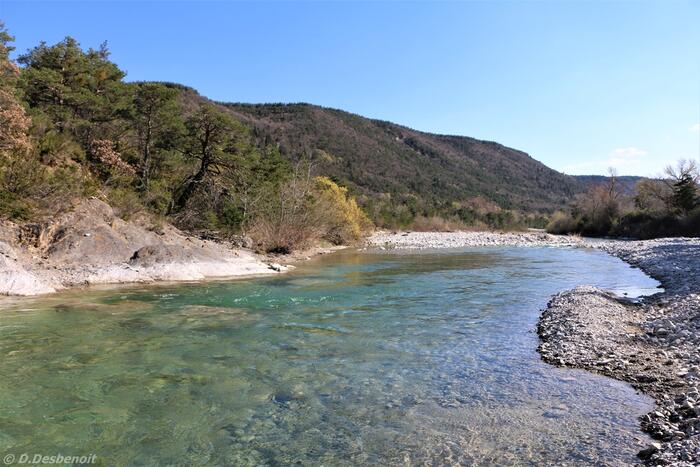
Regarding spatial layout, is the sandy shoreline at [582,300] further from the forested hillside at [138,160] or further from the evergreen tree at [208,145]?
the evergreen tree at [208,145]

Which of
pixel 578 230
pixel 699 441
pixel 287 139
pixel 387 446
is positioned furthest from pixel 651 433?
pixel 287 139

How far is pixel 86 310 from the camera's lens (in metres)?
11.9

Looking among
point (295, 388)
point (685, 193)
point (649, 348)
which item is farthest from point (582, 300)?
point (685, 193)

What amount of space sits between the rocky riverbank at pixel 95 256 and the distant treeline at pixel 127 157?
30.3 inches

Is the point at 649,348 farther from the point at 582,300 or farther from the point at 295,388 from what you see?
the point at 295,388

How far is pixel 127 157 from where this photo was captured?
2683 centimetres

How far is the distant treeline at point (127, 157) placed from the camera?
57.2 feet

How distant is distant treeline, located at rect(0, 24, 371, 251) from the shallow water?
7.65m

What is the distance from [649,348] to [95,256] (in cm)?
1726

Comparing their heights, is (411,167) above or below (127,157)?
above

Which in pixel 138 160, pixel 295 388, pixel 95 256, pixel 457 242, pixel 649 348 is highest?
pixel 138 160

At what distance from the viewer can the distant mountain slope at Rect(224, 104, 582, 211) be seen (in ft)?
323

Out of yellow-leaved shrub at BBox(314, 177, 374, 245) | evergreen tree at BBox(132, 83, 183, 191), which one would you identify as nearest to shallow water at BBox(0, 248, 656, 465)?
evergreen tree at BBox(132, 83, 183, 191)

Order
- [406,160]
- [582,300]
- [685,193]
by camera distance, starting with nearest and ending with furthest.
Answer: [582,300]
[685,193]
[406,160]
